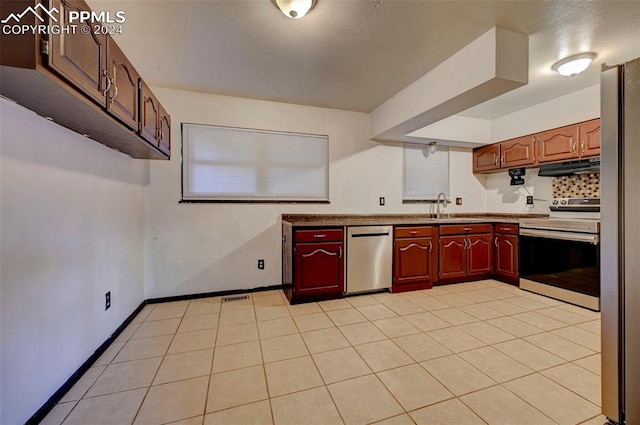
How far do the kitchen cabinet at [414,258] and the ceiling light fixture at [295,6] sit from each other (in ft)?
7.65

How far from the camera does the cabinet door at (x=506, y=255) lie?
3.38 metres

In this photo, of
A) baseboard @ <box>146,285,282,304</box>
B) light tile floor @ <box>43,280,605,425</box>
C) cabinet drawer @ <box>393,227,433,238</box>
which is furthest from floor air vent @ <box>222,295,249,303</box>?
cabinet drawer @ <box>393,227,433,238</box>

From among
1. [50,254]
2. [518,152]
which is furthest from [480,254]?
[50,254]

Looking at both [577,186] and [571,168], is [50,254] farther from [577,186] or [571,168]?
[577,186]

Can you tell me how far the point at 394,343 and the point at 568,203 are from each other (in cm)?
296

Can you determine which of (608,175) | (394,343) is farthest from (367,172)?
(608,175)

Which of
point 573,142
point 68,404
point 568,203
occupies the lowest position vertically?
point 68,404

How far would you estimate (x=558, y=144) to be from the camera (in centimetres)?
315

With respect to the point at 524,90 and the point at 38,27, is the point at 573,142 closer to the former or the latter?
the point at 524,90

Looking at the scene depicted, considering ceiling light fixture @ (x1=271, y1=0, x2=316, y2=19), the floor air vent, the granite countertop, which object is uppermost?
ceiling light fixture @ (x1=271, y1=0, x2=316, y2=19)

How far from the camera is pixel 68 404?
4.62 feet

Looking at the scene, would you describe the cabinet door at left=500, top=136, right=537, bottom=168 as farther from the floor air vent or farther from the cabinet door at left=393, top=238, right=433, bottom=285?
the floor air vent

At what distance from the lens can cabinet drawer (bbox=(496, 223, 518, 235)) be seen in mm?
3389

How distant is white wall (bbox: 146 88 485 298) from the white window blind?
8.2 inches
